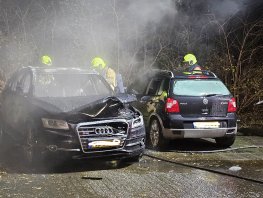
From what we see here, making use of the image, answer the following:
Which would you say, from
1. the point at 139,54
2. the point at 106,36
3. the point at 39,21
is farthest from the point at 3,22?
the point at 139,54

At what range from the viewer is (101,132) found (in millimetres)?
6887

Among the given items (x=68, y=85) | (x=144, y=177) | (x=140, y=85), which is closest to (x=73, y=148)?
(x=144, y=177)

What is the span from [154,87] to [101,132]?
323 centimetres

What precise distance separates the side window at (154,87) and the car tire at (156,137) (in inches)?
27.3

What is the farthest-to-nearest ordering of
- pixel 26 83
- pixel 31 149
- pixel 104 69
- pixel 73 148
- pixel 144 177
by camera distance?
pixel 104 69
pixel 26 83
pixel 31 149
pixel 73 148
pixel 144 177

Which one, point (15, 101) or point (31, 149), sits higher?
point (15, 101)

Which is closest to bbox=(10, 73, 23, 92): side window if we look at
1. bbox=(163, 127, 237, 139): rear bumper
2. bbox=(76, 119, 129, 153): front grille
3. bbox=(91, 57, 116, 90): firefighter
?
bbox=(76, 119, 129, 153): front grille

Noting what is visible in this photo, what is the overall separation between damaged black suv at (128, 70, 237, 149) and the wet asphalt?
1.43 ft

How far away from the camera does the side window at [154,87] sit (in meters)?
9.67

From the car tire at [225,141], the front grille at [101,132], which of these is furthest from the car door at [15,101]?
the car tire at [225,141]

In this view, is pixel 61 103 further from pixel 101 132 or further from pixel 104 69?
pixel 104 69

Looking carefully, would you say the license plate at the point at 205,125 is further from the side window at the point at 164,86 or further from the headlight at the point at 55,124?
the headlight at the point at 55,124

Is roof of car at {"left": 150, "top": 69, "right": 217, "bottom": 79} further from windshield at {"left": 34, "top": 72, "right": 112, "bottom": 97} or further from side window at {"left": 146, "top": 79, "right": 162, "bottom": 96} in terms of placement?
windshield at {"left": 34, "top": 72, "right": 112, "bottom": 97}

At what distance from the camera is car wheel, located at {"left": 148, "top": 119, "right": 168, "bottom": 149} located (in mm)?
9086
